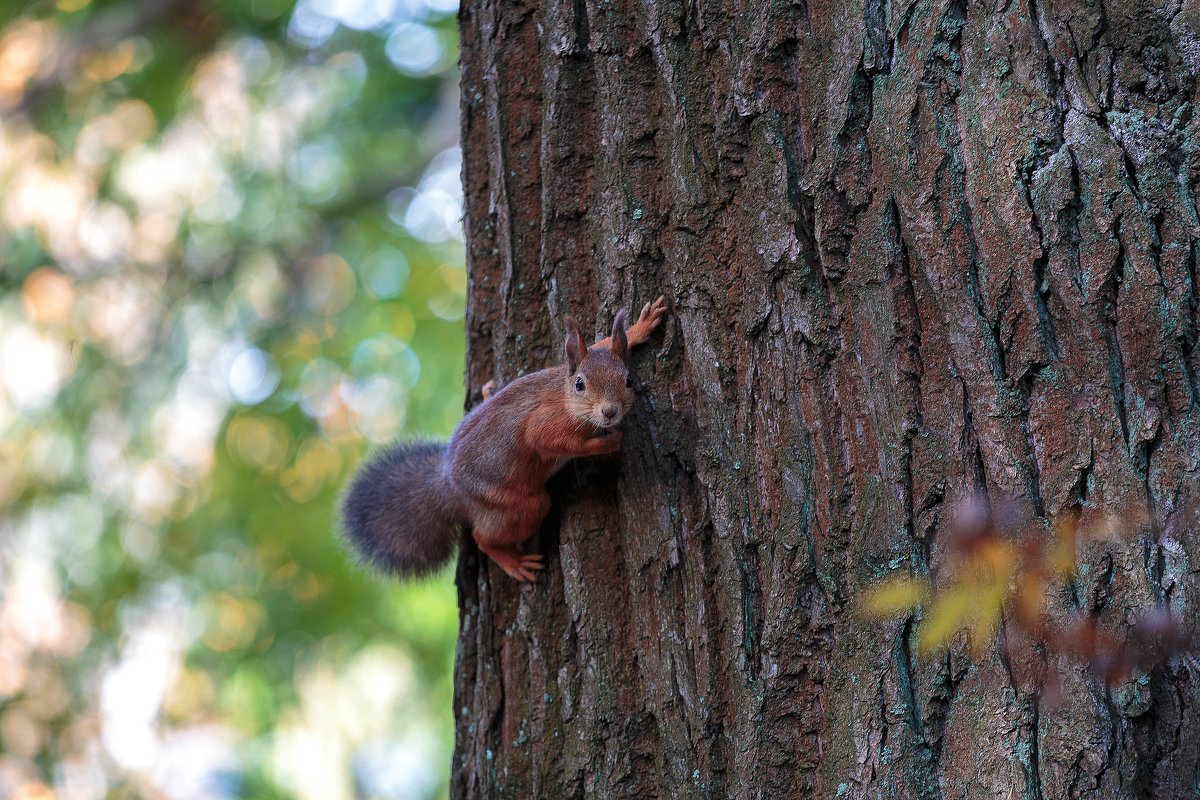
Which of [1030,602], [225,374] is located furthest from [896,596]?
[225,374]

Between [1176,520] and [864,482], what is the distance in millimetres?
472

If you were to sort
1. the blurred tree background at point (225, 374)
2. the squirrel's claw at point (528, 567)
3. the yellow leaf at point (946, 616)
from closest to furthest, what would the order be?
the yellow leaf at point (946, 616) < the squirrel's claw at point (528, 567) < the blurred tree background at point (225, 374)

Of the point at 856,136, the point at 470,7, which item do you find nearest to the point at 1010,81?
the point at 856,136

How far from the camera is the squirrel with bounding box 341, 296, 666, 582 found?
192cm

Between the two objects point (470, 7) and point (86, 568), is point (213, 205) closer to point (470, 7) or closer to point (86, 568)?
point (86, 568)

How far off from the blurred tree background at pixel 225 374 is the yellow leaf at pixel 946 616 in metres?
4.22

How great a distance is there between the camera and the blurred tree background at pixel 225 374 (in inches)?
220

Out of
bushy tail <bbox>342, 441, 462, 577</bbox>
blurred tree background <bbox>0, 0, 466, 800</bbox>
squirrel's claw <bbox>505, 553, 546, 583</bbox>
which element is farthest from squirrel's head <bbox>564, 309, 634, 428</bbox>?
blurred tree background <bbox>0, 0, 466, 800</bbox>

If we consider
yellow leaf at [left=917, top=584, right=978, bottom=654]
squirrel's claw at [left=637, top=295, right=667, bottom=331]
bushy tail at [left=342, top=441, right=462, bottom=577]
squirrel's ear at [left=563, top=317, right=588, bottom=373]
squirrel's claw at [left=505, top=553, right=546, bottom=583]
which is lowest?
yellow leaf at [left=917, top=584, right=978, bottom=654]

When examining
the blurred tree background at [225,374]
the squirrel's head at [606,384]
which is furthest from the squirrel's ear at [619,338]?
the blurred tree background at [225,374]

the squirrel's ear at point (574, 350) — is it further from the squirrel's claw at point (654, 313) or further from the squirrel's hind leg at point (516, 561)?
the squirrel's hind leg at point (516, 561)

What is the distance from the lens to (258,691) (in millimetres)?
5602

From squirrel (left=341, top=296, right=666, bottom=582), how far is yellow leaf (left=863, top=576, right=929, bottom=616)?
60 cm

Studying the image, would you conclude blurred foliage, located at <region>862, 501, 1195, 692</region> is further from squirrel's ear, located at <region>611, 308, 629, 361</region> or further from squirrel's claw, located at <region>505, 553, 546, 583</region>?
squirrel's claw, located at <region>505, 553, 546, 583</region>
